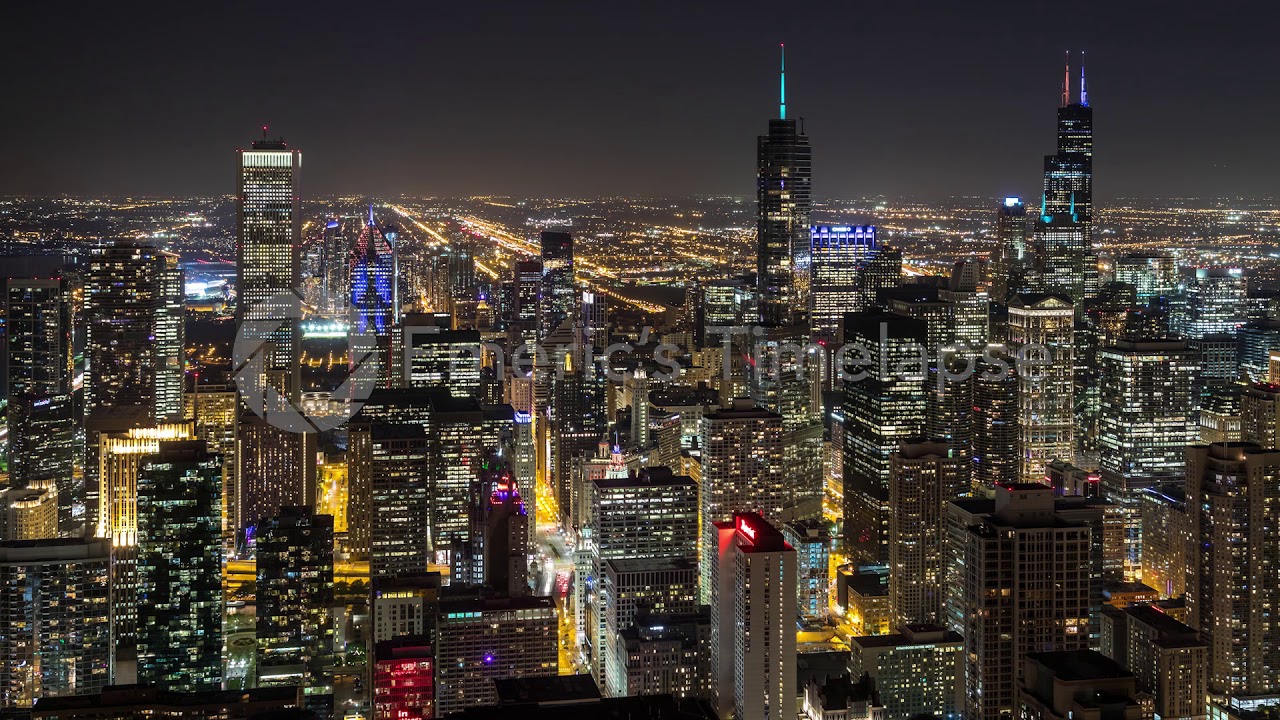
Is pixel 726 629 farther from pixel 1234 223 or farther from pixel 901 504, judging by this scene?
pixel 1234 223

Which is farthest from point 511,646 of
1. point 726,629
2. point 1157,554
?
point 1157,554

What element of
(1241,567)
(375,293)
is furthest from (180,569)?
(375,293)

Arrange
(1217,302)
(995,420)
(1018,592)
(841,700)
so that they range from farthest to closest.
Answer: (1217,302) → (995,420) → (841,700) → (1018,592)

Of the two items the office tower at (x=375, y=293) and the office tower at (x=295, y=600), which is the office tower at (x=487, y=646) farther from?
the office tower at (x=375, y=293)

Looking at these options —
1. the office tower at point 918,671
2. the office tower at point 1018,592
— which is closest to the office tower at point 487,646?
the office tower at point 918,671

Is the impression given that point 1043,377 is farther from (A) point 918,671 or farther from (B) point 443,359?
(B) point 443,359
